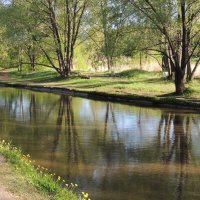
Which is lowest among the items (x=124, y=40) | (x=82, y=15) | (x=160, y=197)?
(x=160, y=197)

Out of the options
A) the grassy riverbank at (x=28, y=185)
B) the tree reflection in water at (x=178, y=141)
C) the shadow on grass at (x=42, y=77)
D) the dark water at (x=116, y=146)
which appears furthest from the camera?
the shadow on grass at (x=42, y=77)

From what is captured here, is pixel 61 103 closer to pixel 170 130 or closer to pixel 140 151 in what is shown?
pixel 170 130

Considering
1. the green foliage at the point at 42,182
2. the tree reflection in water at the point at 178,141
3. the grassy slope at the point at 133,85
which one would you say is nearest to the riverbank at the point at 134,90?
the grassy slope at the point at 133,85

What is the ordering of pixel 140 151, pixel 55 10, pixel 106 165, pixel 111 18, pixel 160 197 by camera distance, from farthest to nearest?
1. pixel 55 10
2. pixel 111 18
3. pixel 140 151
4. pixel 106 165
5. pixel 160 197

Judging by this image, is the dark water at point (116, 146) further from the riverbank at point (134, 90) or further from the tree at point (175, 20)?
the tree at point (175, 20)

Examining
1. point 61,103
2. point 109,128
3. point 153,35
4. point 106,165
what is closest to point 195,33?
point 153,35

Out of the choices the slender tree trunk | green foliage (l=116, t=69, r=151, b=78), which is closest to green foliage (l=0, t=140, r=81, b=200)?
the slender tree trunk

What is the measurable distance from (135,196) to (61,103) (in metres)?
19.3

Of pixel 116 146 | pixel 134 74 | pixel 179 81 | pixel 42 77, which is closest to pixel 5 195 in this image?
pixel 116 146

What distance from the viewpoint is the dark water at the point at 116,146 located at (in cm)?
981

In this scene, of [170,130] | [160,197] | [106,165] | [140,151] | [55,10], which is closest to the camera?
[160,197]

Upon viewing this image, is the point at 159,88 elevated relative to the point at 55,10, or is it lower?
lower

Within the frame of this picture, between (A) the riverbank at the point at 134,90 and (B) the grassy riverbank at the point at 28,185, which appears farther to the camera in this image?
(A) the riverbank at the point at 134,90

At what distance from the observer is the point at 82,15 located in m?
46.1
